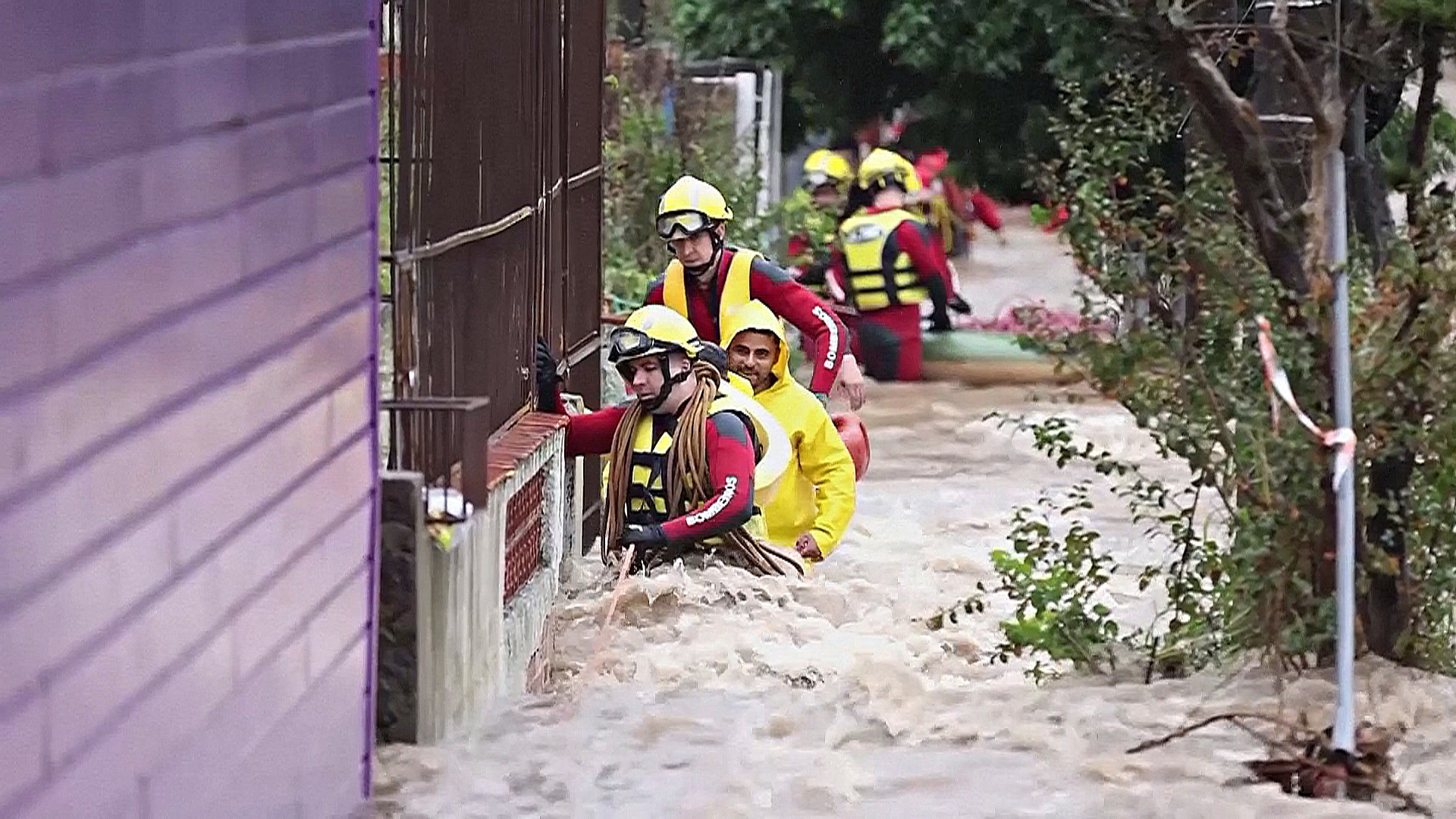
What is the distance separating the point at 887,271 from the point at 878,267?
73 millimetres

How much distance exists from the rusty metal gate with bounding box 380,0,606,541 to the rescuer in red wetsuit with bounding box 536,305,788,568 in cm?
35

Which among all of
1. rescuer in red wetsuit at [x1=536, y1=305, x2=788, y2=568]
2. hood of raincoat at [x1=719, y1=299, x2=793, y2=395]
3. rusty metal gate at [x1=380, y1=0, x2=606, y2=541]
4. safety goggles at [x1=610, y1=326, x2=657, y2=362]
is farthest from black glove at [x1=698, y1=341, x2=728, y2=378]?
hood of raincoat at [x1=719, y1=299, x2=793, y2=395]

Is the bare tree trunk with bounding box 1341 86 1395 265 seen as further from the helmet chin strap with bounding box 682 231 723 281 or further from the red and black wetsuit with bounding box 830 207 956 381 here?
the red and black wetsuit with bounding box 830 207 956 381

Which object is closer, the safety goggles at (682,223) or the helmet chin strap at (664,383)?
the helmet chin strap at (664,383)

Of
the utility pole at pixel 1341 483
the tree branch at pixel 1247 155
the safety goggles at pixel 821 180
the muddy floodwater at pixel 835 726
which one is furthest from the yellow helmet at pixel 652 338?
the safety goggles at pixel 821 180

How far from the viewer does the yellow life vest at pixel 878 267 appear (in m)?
18.0

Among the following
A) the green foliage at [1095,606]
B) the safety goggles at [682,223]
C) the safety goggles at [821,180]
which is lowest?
the safety goggles at [821,180]

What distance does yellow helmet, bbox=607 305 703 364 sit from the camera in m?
8.78

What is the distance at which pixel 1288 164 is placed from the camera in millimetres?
8406

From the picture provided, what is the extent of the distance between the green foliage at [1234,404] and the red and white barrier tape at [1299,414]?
0.12 m

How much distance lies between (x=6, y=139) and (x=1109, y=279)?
176 inches

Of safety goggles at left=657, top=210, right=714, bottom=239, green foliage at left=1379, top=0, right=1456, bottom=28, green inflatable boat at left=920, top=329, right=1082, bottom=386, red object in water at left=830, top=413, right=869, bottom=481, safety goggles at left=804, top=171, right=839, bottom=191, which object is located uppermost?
green foliage at left=1379, top=0, right=1456, bottom=28

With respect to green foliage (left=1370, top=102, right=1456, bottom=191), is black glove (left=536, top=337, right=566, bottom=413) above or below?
below

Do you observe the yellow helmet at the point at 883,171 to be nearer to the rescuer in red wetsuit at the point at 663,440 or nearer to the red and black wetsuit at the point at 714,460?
the rescuer in red wetsuit at the point at 663,440
